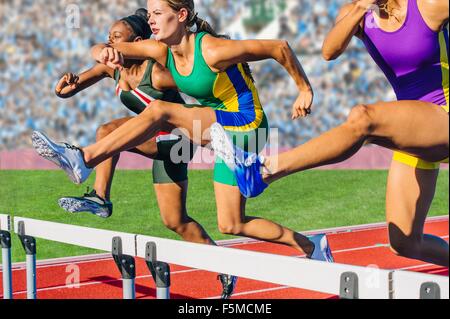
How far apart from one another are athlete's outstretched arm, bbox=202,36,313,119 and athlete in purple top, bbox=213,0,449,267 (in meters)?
0.52

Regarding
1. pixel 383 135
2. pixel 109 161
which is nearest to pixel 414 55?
pixel 383 135

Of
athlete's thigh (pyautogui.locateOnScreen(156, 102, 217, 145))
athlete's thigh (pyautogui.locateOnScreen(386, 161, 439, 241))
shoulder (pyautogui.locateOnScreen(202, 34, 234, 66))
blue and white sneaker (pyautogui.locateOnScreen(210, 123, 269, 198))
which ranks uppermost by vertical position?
shoulder (pyautogui.locateOnScreen(202, 34, 234, 66))

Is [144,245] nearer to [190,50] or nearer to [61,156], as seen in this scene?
[61,156]

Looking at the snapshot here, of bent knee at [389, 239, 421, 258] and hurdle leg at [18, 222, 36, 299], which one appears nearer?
bent knee at [389, 239, 421, 258]

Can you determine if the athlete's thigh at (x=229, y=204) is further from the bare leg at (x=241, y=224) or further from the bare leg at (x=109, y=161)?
the bare leg at (x=109, y=161)

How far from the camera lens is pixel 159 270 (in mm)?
3424

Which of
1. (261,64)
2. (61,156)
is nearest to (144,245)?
(61,156)

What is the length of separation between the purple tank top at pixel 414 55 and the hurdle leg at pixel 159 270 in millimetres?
1193

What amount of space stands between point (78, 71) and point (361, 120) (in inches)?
311

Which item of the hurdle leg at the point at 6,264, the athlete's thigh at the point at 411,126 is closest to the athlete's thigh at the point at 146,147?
the hurdle leg at the point at 6,264

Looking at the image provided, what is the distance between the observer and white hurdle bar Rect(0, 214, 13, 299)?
14.9ft

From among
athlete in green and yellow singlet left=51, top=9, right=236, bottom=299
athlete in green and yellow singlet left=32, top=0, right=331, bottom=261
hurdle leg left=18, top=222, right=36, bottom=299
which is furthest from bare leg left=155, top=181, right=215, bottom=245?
hurdle leg left=18, top=222, right=36, bottom=299

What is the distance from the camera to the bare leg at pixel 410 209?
3227mm

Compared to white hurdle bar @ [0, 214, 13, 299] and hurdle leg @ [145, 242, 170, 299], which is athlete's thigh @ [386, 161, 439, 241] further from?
white hurdle bar @ [0, 214, 13, 299]
